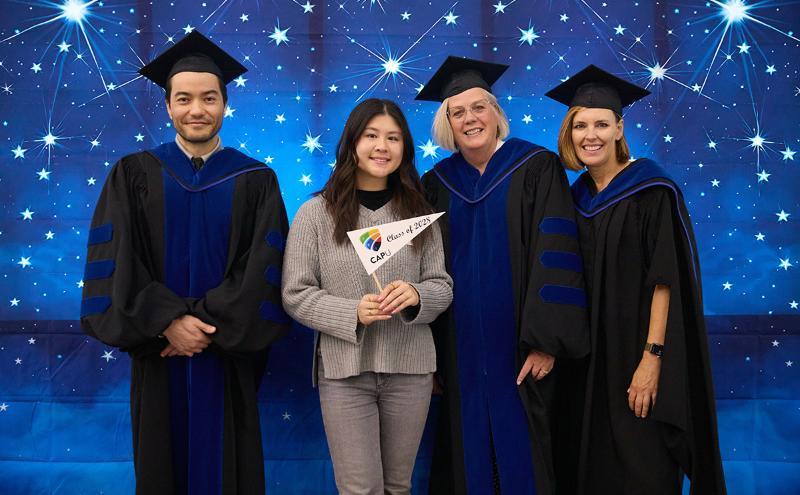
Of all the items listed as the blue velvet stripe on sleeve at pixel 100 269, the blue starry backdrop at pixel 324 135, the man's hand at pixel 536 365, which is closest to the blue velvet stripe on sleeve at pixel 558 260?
the man's hand at pixel 536 365

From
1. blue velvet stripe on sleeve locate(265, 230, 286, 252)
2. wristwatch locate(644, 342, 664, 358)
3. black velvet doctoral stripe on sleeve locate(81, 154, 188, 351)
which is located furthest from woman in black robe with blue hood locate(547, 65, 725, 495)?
black velvet doctoral stripe on sleeve locate(81, 154, 188, 351)

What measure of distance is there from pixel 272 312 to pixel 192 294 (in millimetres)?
331

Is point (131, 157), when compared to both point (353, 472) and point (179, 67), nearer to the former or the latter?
point (179, 67)

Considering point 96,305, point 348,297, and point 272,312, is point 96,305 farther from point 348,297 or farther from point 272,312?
Result: point 348,297

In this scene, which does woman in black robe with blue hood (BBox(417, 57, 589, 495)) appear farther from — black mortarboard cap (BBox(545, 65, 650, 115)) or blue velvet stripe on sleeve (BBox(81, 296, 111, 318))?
blue velvet stripe on sleeve (BBox(81, 296, 111, 318))

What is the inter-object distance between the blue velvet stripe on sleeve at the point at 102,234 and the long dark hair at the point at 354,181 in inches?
32.9

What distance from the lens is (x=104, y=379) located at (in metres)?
3.34

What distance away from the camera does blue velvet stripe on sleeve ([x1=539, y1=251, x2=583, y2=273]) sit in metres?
2.49

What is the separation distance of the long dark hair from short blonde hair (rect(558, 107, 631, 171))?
0.72 meters

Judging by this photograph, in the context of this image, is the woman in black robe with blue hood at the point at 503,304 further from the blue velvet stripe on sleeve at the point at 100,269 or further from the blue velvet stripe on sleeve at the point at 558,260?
the blue velvet stripe on sleeve at the point at 100,269

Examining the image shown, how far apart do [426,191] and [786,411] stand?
2429mm

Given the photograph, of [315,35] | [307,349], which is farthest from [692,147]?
[307,349]

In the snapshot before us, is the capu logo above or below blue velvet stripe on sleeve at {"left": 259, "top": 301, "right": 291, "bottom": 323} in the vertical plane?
above

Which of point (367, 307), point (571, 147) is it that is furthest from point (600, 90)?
point (367, 307)
